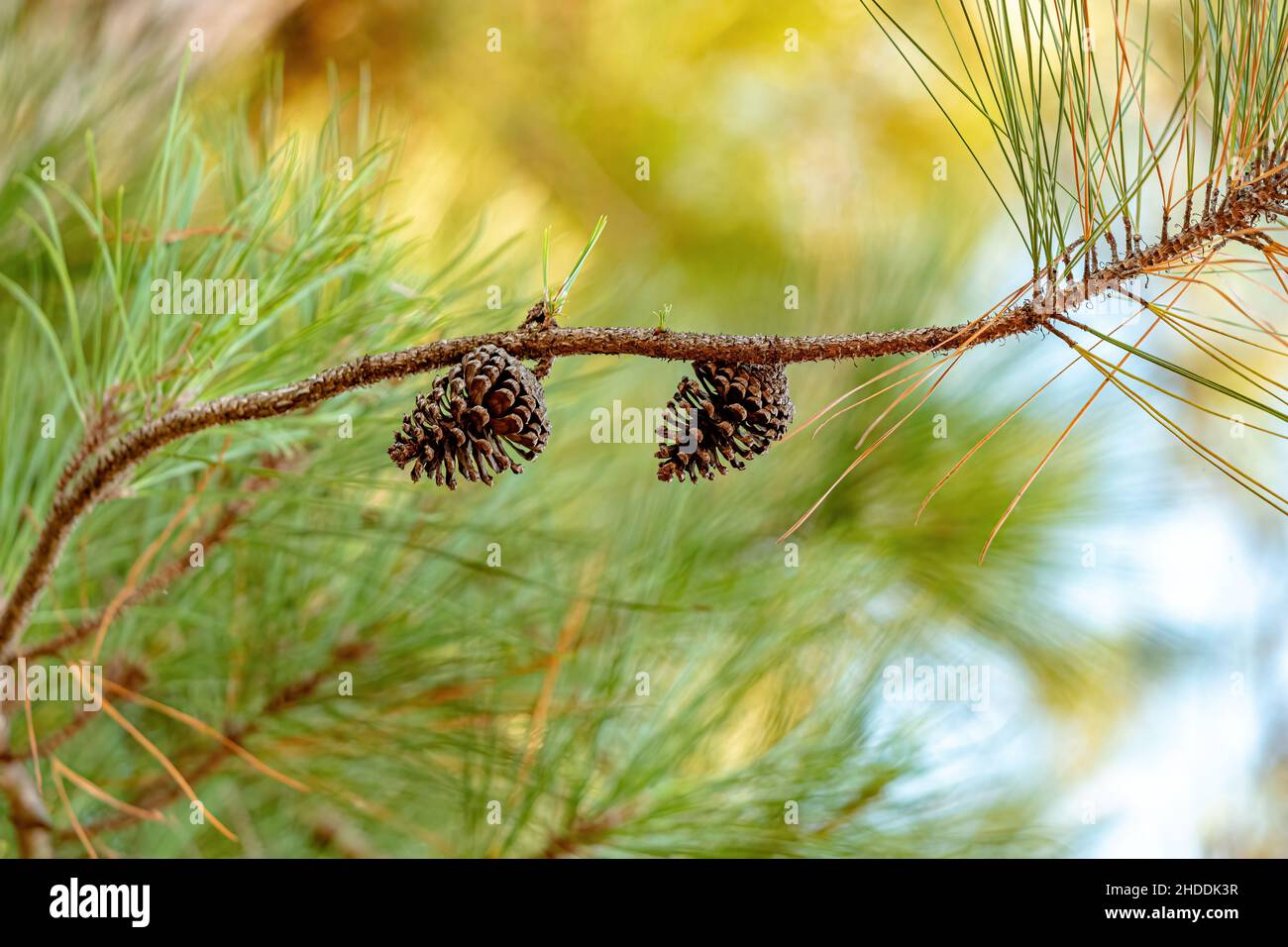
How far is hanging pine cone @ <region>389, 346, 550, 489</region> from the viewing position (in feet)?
0.75

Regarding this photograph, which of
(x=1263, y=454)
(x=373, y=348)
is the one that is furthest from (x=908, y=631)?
(x=1263, y=454)

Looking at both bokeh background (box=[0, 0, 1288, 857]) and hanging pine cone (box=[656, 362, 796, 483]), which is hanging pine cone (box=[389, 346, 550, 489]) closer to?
hanging pine cone (box=[656, 362, 796, 483])

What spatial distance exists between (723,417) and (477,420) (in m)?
0.06

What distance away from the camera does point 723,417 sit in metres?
0.25

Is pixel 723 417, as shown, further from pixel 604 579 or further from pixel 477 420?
pixel 604 579

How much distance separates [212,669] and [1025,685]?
0.61 meters

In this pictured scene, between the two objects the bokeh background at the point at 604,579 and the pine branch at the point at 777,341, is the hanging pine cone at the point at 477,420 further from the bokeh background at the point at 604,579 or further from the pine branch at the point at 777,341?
the bokeh background at the point at 604,579

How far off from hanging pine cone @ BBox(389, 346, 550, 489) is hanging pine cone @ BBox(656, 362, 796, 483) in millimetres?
32

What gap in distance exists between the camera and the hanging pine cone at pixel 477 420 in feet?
0.75

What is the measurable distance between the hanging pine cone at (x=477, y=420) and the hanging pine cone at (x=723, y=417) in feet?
0.11

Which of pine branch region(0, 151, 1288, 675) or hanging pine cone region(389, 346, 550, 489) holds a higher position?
pine branch region(0, 151, 1288, 675)

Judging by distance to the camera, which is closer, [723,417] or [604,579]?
[723,417]

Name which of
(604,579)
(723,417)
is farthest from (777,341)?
(604,579)

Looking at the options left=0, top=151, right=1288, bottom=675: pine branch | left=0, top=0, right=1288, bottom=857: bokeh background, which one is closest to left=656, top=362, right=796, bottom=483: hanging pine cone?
left=0, top=151, right=1288, bottom=675: pine branch
